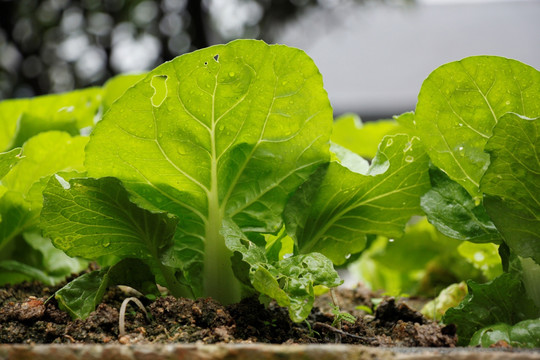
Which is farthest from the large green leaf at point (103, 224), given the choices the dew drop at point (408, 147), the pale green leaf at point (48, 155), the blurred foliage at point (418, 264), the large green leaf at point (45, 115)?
the blurred foliage at point (418, 264)

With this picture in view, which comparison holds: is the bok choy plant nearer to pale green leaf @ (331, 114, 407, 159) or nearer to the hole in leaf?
the hole in leaf

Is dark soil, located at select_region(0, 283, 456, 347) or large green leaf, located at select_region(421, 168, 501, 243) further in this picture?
large green leaf, located at select_region(421, 168, 501, 243)

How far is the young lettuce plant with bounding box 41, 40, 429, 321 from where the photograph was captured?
0.76m

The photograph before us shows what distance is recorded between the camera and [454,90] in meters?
0.81

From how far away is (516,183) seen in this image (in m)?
0.75

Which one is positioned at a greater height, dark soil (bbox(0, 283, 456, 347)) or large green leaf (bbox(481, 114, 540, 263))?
large green leaf (bbox(481, 114, 540, 263))

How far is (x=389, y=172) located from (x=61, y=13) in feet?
16.1

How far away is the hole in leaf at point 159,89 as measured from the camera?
0.74 metres

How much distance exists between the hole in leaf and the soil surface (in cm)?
29

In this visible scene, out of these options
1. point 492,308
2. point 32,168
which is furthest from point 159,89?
point 492,308

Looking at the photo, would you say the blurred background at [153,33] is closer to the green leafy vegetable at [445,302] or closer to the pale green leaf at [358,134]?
the pale green leaf at [358,134]

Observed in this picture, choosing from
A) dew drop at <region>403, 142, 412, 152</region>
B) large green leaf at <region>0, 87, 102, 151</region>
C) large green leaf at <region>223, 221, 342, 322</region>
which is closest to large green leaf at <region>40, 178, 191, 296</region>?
large green leaf at <region>223, 221, 342, 322</region>

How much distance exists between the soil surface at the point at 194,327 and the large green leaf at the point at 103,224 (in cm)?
8

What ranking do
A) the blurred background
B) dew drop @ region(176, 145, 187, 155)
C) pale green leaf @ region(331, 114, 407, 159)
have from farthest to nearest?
the blurred background, pale green leaf @ region(331, 114, 407, 159), dew drop @ region(176, 145, 187, 155)
